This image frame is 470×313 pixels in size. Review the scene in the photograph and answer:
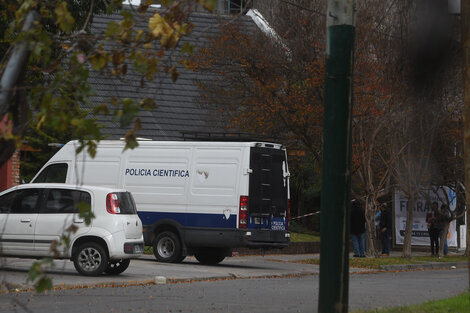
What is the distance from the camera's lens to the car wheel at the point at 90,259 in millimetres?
17177

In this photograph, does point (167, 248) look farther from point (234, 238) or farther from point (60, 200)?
point (60, 200)

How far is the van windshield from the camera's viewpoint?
698 inches

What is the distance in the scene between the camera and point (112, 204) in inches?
690

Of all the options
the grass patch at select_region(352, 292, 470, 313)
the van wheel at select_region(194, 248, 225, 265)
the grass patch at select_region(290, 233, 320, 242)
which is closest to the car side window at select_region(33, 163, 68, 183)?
the van wheel at select_region(194, 248, 225, 265)

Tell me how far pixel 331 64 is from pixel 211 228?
13.8m

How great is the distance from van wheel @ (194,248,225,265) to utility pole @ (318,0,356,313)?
1515 cm

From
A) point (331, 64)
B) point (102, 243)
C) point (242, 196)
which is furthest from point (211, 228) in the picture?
point (331, 64)

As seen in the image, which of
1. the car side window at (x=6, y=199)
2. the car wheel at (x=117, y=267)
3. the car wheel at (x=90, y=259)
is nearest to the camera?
the car wheel at (x=90, y=259)

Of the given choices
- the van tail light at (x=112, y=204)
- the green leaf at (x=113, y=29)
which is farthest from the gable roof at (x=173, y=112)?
the green leaf at (x=113, y=29)

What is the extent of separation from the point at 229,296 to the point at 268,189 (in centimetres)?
733

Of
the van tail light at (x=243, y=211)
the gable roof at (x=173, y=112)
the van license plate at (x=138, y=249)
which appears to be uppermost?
the gable roof at (x=173, y=112)

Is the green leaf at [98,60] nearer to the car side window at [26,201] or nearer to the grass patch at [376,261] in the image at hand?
the car side window at [26,201]

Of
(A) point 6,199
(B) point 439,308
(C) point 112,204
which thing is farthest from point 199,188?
(B) point 439,308

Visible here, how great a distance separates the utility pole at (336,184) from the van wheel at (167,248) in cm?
1421
